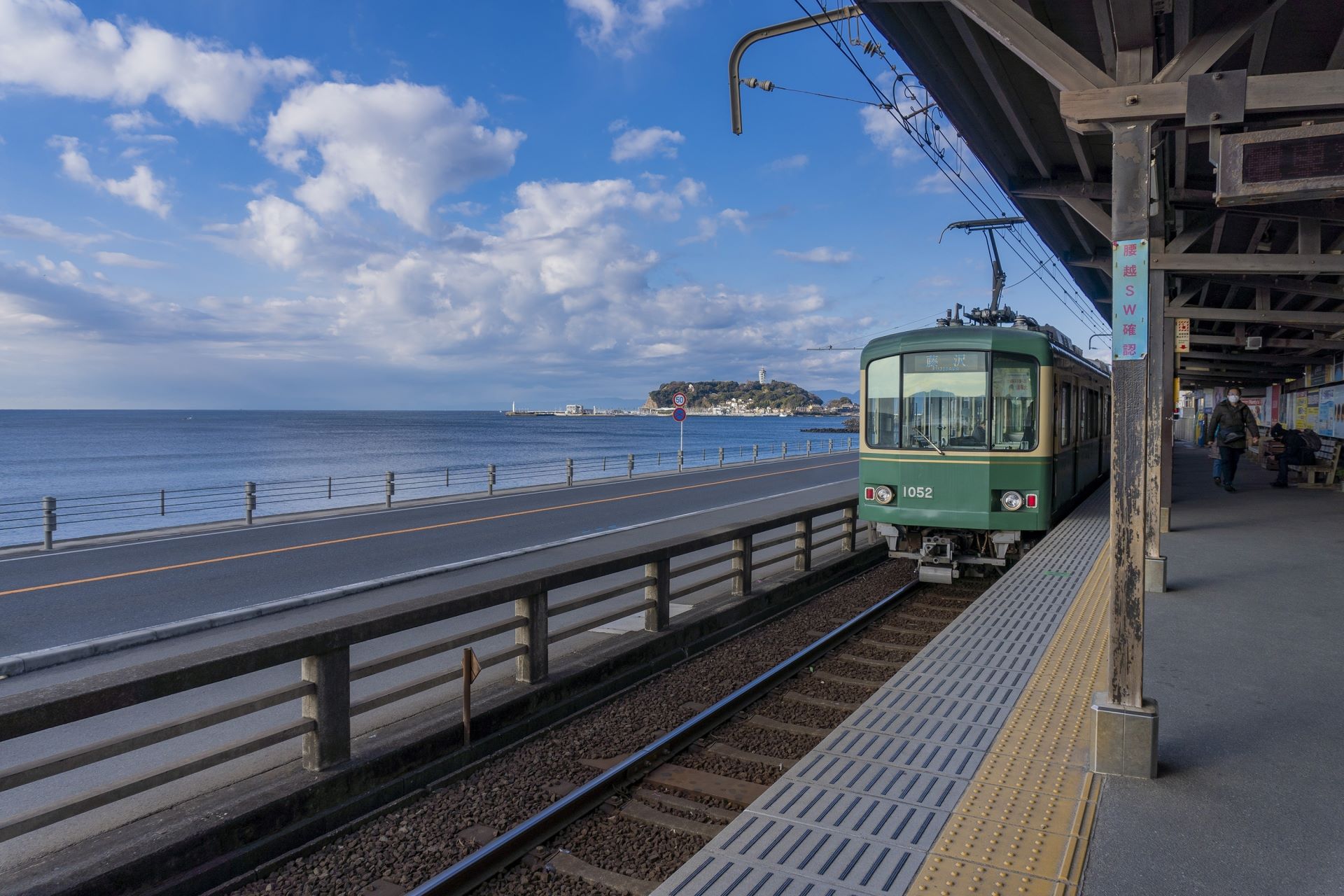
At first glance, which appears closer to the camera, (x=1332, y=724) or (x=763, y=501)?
(x=1332, y=724)

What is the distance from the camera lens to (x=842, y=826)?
3701 millimetres

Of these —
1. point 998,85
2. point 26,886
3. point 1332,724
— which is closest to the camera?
point 26,886

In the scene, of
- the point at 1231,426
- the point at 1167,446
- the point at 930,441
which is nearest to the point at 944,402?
the point at 930,441

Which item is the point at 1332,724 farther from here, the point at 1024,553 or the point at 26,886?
the point at 26,886

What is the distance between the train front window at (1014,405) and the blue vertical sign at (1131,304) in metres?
5.79

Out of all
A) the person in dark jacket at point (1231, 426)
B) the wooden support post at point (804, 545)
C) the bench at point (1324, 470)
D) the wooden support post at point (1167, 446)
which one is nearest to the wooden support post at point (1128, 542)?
the wooden support post at point (804, 545)

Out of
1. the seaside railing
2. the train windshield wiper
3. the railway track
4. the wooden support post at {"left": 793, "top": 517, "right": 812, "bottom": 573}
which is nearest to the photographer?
the railway track

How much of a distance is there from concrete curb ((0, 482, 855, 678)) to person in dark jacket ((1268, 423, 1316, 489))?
61.2 feet

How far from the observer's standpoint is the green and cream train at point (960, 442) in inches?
385

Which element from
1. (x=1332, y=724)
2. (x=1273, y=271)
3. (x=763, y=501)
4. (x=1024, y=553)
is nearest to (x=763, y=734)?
(x=1332, y=724)

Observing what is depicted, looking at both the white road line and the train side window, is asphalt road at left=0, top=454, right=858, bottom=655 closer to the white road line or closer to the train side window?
the white road line

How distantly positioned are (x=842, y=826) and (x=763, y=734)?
73.0 inches

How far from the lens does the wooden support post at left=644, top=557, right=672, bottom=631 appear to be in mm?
7332

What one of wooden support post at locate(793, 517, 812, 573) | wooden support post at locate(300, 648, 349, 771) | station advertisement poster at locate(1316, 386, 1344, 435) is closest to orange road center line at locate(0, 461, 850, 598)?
wooden support post at locate(793, 517, 812, 573)
